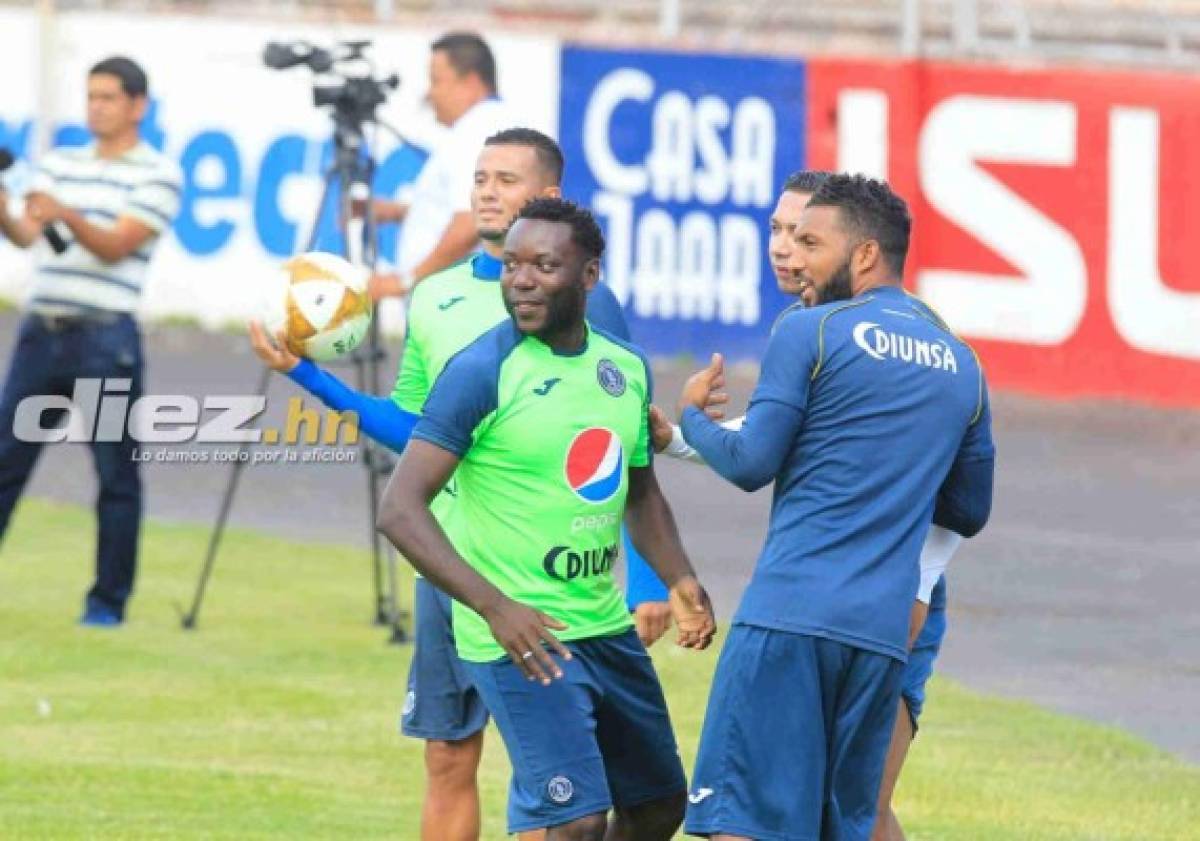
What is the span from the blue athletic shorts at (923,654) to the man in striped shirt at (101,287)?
226 inches

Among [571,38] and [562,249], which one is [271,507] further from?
[562,249]

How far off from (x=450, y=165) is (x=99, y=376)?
210 cm

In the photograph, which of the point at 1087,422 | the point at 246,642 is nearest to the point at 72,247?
the point at 246,642

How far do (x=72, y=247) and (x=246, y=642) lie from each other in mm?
2013

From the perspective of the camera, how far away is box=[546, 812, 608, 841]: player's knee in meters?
7.05

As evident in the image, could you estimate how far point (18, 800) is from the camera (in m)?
9.62

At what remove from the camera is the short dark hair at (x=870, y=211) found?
23.1 ft

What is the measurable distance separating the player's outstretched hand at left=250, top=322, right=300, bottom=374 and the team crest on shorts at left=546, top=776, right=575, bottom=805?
128 centimetres

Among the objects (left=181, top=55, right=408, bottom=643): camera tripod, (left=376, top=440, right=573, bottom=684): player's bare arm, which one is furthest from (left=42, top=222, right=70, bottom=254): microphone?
(left=376, top=440, right=573, bottom=684): player's bare arm

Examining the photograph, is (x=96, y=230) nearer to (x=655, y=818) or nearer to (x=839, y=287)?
(x=655, y=818)

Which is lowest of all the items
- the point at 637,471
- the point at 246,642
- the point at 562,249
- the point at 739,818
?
the point at 246,642

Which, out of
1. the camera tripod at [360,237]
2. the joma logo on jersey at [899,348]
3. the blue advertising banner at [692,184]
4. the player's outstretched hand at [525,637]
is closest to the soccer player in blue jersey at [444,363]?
the player's outstretched hand at [525,637]

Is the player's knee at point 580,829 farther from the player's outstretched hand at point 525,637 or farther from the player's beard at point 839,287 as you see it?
the player's beard at point 839,287

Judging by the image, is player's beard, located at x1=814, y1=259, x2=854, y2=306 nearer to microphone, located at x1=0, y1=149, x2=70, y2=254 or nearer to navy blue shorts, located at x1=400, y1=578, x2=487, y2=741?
navy blue shorts, located at x1=400, y1=578, x2=487, y2=741
